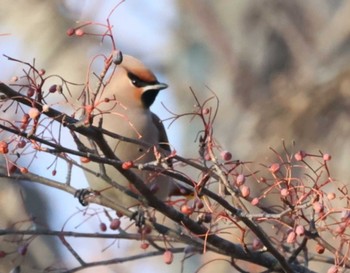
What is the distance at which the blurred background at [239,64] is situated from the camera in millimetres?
5527

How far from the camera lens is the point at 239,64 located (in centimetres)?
669

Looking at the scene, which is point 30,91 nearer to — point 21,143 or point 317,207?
point 21,143

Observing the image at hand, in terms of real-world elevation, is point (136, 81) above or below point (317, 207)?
above

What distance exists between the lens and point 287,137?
5566 mm

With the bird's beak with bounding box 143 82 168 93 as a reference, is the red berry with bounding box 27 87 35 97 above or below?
below

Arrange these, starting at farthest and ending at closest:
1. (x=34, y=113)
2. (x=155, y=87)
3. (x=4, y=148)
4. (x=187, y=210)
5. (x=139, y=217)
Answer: (x=155, y=87)
(x=139, y=217)
(x=187, y=210)
(x=4, y=148)
(x=34, y=113)

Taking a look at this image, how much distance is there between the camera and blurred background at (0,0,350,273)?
553 centimetres

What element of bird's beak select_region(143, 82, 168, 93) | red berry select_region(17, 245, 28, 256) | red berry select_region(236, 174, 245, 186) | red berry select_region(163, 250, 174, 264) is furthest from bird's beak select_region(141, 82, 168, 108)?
red berry select_region(236, 174, 245, 186)

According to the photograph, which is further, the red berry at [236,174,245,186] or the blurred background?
the blurred background

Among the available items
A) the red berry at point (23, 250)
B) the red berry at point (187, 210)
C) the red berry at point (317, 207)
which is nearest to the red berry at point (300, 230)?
the red berry at point (317, 207)

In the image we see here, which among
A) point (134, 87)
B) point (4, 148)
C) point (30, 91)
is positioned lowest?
point (4, 148)

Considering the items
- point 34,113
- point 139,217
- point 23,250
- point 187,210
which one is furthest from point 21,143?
point 23,250

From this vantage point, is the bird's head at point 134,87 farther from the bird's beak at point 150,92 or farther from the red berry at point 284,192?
the red berry at point 284,192

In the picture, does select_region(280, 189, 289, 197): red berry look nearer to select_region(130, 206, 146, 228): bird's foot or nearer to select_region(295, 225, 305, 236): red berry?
select_region(295, 225, 305, 236): red berry
